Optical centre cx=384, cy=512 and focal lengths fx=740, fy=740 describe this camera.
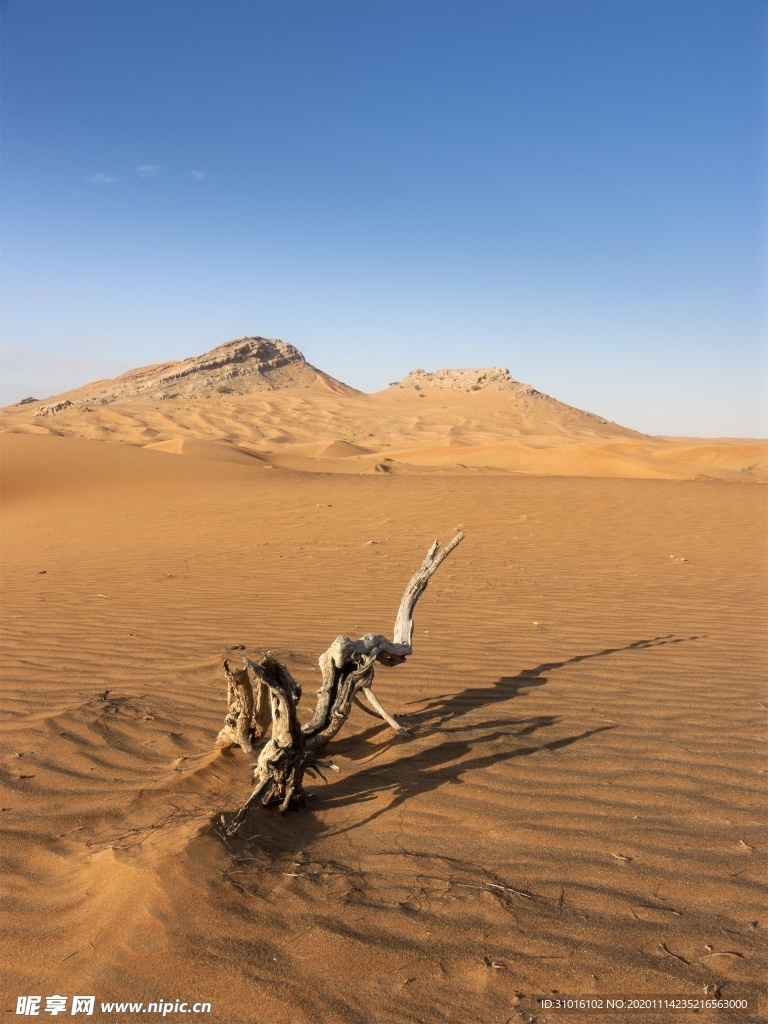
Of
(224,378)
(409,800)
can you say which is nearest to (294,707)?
(409,800)

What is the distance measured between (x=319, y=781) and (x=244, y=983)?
1338mm

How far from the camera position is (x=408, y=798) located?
3184mm

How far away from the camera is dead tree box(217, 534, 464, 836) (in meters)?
2.95

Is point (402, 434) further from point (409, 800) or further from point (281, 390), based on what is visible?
point (409, 800)

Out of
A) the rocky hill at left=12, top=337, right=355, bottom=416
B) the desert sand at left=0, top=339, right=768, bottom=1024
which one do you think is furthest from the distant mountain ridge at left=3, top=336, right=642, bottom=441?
the desert sand at left=0, top=339, right=768, bottom=1024

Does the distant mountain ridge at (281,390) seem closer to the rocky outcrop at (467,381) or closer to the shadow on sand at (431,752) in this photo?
the rocky outcrop at (467,381)

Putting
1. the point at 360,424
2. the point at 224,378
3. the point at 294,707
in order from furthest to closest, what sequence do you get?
the point at 224,378
the point at 360,424
the point at 294,707

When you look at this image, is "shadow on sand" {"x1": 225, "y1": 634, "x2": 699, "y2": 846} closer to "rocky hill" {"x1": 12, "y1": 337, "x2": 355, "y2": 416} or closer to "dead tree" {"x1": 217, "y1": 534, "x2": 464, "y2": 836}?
"dead tree" {"x1": 217, "y1": 534, "x2": 464, "y2": 836}

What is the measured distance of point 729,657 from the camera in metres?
5.31

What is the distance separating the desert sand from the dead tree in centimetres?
15

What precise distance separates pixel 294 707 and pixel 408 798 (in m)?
0.67

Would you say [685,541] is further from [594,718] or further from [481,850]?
[481,850]

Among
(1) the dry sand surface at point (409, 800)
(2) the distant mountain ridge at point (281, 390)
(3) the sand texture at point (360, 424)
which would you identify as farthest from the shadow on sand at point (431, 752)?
(2) the distant mountain ridge at point (281, 390)

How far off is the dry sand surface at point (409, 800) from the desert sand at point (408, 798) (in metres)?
0.01
